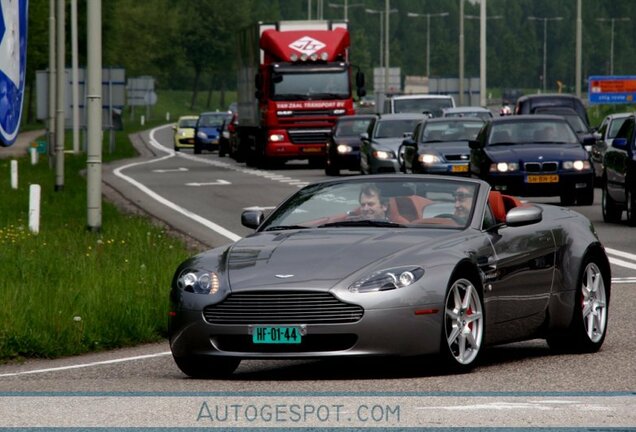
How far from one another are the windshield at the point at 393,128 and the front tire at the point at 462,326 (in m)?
31.7

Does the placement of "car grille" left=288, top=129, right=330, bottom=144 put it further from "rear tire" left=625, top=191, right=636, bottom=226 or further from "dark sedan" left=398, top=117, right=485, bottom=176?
"rear tire" left=625, top=191, right=636, bottom=226

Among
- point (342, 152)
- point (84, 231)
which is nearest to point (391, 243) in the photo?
point (84, 231)

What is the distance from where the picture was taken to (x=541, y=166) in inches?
1220

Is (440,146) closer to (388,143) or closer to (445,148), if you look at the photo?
(445,148)

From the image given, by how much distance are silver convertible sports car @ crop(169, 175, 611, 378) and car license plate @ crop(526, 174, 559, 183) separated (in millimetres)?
18983

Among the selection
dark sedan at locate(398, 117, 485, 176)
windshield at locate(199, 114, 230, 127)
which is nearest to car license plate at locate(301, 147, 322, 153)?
dark sedan at locate(398, 117, 485, 176)

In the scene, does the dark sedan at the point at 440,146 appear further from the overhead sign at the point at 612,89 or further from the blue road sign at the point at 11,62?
the overhead sign at the point at 612,89

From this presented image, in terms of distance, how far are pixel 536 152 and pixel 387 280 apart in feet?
70.8

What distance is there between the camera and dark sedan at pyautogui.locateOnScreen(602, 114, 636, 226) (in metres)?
26.5

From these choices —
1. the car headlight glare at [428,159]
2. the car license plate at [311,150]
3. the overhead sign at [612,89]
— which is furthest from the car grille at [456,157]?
the overhead sign at [612,89]

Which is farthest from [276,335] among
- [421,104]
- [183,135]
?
[183,135]

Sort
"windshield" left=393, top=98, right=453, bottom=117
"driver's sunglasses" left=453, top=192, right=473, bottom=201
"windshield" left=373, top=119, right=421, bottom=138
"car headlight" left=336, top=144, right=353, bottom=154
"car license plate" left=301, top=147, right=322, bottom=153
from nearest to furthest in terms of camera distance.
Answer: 1. "driver's sunglasses" left=453, top=192, right=473, bottom=201
2. "windshield" left=373, top=119, right=421, bottom=138
3. "car headlight" left=336, top=144, right=353, bottom=154
4. "car license plate" left=301, top=147, right=322, bottom=153
5. "windshield" left=393, top=98, right=453, bottom=117

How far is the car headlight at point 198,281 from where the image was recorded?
33.0ft

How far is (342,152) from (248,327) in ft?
120
